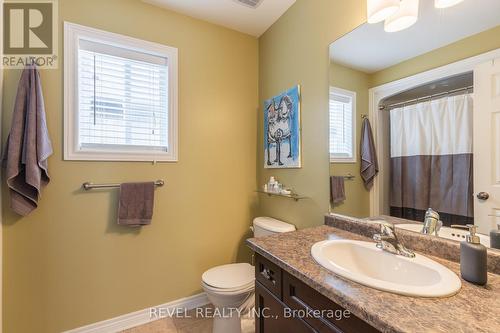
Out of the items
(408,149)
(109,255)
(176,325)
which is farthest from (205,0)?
(176,325)

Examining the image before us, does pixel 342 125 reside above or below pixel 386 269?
above

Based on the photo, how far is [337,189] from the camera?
1.38 m

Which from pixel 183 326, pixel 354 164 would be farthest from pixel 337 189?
pixel 183 326

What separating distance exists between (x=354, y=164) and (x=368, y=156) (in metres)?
0.09

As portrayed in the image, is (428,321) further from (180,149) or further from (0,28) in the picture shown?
(0,28)

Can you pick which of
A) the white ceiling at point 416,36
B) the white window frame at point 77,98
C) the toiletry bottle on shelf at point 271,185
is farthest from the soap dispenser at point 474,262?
the white window frame at point 77,98

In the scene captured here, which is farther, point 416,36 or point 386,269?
point 416,36

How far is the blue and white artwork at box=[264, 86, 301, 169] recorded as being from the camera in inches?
66.6

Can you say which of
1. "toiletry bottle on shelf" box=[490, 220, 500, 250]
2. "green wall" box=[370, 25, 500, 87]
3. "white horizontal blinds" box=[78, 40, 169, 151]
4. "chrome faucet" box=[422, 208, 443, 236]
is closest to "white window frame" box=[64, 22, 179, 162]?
"white horizontal blinds" box=[78, 40, 169, 151]

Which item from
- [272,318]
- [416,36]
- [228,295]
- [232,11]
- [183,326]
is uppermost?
[232,11]

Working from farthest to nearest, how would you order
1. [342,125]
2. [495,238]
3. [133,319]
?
[133,319], [342,125], [495,238]

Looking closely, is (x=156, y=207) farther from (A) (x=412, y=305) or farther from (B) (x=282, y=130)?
(A) (x=412, y=305)

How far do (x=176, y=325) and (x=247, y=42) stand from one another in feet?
8.25

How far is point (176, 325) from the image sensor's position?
66.2 inches
